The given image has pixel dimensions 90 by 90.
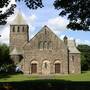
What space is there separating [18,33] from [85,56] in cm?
3753

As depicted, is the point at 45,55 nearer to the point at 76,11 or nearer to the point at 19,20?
the point at 19,20

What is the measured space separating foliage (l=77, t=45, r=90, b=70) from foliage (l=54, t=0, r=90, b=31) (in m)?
81.0

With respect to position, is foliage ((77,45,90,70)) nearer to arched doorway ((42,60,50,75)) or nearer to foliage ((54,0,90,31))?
arched doorway ((42,60,50,75))

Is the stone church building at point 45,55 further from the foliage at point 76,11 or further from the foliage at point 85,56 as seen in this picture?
the foliage at point 76,11

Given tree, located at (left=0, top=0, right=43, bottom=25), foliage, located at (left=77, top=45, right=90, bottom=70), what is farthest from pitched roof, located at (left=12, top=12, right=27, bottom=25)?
tree, located at (left=0, top=0, right=43, bottom=25)

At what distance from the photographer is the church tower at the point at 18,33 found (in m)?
91.2

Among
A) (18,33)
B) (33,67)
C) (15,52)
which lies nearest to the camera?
(33,67)

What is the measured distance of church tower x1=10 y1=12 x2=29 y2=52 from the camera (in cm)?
9125

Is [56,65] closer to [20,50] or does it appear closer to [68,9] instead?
[20,50]

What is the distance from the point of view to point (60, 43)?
76.1 metres

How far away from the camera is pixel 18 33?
92.4 metres

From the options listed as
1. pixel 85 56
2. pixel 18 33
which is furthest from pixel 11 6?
pixel 85 56

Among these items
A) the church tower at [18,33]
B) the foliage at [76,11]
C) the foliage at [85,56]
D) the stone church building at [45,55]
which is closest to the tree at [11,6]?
the foliage at [76,11]
